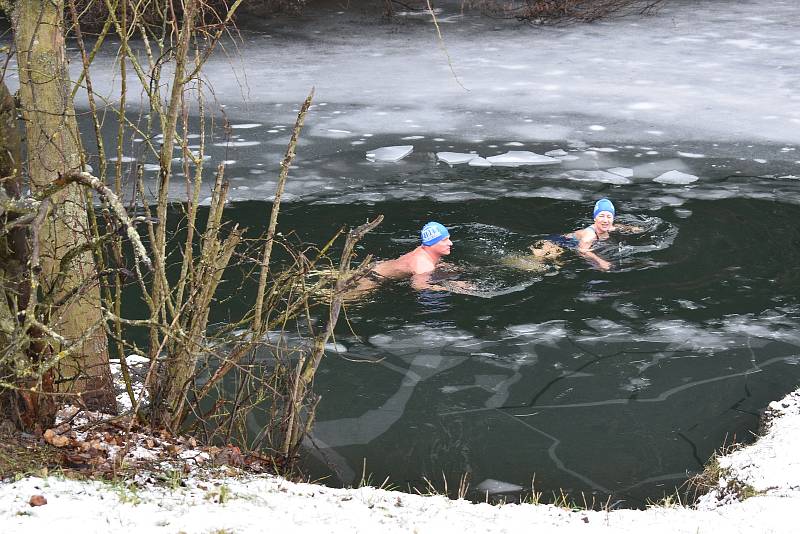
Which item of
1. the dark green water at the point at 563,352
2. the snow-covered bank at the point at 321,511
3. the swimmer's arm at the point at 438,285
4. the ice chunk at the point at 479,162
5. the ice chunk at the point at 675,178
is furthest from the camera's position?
the ice chunk at the point at 479,162

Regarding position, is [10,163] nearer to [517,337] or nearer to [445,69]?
[517,337]

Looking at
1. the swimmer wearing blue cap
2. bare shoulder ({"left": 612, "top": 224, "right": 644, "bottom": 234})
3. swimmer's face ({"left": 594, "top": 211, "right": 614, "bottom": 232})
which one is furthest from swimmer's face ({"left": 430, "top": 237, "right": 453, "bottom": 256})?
bare shoulder ({"left": 612, "top": 224, "right": 644, "bottom": 234})

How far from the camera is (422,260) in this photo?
7.54 metres

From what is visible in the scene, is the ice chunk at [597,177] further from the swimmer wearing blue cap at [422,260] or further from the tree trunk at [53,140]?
the tree trunk at [53,140]

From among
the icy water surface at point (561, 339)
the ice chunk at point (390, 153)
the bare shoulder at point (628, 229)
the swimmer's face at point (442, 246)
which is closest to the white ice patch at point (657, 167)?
the icy water surface at point (561, 339)

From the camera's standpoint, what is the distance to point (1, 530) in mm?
3301

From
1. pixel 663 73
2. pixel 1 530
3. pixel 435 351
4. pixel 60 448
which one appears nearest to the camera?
pixel 1 530

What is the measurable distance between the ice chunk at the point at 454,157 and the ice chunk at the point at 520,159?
0.20 metres

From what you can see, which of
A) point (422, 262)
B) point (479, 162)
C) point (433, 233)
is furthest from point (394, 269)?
point (479, 162)

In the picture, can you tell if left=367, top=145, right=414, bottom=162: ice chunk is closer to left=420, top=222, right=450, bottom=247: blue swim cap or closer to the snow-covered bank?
left=420, top=222, right=450, bottom=247: blue swim cap

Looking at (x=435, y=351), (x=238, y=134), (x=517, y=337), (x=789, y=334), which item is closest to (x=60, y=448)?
(x=435, y=351)

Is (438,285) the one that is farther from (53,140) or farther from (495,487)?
(53,140)

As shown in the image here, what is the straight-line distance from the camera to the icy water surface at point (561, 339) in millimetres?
5047

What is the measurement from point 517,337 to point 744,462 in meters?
1.99
